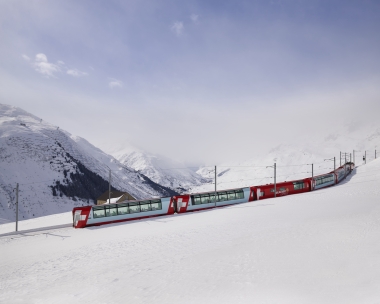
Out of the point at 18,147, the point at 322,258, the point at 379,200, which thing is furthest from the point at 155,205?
the point at 18,147

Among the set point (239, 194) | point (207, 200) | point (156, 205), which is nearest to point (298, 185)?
point (239, 194)

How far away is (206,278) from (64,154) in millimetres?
126871

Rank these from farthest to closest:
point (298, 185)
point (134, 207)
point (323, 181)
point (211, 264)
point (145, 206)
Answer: point (323, 181), point (298, 185), point (145, 206), point (134, 207), point (211, 264)

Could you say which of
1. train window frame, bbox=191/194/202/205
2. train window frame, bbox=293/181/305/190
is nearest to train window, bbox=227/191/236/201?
train window frame, bbox=191/194/202/205

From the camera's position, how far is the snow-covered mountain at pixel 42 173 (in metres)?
80.4

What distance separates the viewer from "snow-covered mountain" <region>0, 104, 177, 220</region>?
80438mm

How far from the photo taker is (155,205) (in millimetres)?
28984

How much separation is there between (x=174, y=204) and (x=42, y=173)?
89447mm

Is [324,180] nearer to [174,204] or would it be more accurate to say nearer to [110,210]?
[174,204]

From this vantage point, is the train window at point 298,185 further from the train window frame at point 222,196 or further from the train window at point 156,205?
the train window at point 156,205

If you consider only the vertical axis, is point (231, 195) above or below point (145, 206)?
above

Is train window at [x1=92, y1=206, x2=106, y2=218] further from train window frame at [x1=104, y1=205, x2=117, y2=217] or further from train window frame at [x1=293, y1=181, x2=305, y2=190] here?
train window frame at [x1=293, y1=181, x2=305, y2=190]

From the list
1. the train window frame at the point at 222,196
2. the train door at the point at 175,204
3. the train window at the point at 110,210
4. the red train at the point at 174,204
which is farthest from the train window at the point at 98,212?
the train window frame at the point at 222,196

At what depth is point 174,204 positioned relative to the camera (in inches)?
1209
